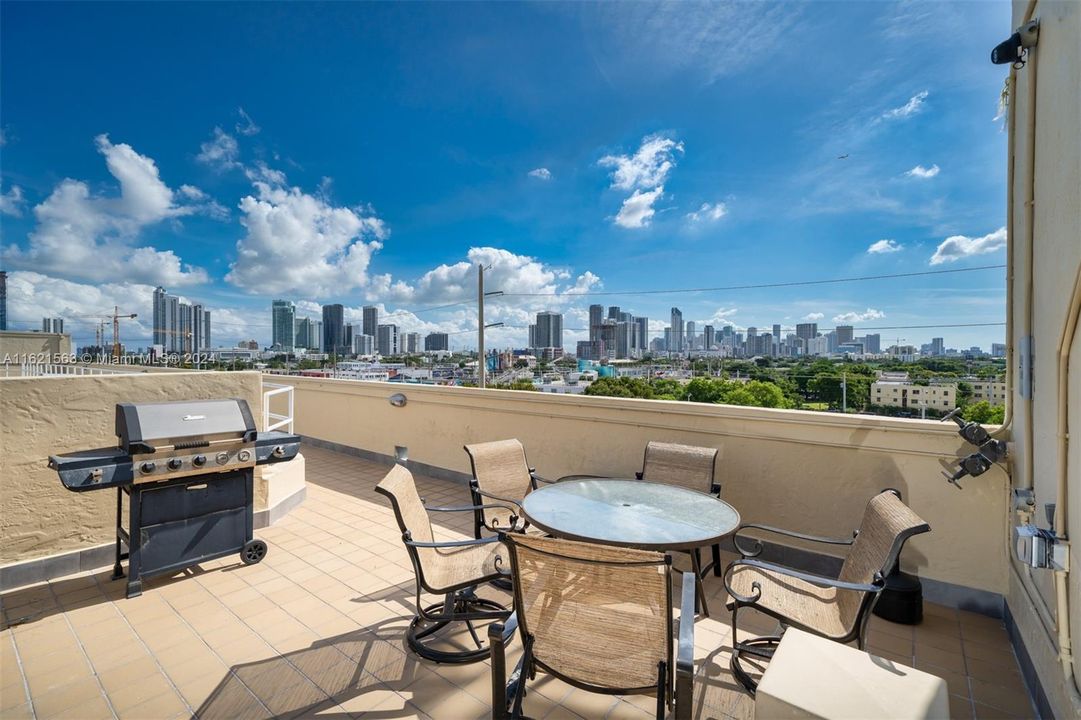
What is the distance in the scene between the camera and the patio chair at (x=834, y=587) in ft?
6.07

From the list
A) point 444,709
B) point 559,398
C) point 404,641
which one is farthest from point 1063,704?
point 559,398

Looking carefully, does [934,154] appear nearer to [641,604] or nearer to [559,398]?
[559,398]

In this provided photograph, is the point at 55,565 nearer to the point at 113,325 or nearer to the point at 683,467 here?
the point at 683,467

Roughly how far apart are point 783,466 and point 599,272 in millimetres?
25086

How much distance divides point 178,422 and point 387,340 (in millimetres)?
11973

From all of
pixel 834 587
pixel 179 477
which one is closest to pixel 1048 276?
pixel 834 587

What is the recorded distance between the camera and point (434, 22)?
7.57 metres

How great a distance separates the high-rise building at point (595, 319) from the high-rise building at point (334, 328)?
7918 millimetres

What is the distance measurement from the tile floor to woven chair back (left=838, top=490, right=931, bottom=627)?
0.63 m

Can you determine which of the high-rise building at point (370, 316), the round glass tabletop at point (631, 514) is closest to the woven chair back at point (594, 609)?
the round glass tabletop at point (631, 514)

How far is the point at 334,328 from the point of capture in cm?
1416

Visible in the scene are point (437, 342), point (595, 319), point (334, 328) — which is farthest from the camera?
point (595, 319)

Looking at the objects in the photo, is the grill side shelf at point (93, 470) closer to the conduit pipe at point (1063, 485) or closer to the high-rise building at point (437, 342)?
the conduit pipe at point (1063, 485)

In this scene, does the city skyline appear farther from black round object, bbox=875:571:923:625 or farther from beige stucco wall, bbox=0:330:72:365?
black round object, bbox=875:571:923:625
